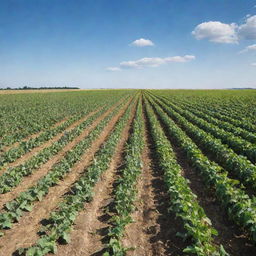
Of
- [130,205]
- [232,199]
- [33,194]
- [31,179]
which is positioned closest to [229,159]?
[232,199]

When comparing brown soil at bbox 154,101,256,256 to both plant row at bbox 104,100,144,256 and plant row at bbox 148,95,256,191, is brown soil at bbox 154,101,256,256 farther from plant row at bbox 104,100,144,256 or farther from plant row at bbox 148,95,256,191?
plant row at bbox 104,100,144,256

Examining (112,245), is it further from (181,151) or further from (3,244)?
(181,151)

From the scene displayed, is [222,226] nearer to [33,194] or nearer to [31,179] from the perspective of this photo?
[33,194]

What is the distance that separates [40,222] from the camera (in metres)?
6.87

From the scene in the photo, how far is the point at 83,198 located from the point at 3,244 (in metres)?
2.52

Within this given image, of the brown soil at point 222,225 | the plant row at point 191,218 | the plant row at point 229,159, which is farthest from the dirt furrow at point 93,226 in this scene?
the plant row at point 229,159

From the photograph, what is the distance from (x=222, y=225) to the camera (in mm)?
6574

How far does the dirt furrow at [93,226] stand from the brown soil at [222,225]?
9.14ft

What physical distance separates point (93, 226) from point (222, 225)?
3.34 meters

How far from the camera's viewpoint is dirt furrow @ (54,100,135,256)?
5.75 m

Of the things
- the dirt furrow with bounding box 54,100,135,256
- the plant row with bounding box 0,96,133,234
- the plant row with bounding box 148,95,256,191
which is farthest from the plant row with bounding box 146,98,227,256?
the plant row with bounding box 0,96,133,234

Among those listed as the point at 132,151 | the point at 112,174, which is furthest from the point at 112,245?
the point at 132,151

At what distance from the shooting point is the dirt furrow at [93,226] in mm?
5750

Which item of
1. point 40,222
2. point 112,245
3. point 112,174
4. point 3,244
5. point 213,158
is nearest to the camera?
point 112,245
